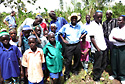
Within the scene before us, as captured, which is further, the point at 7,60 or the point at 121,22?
the point at 121,22

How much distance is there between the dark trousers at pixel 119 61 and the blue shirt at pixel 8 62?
2534mm

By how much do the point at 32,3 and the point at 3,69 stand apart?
4079 millimetres

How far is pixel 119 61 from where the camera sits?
10.1 ft

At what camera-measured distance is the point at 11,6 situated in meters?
6.08

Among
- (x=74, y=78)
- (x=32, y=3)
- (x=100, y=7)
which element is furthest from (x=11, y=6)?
(x=100, y=7)

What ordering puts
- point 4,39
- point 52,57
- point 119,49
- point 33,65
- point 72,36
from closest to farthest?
1. point 4,39
2. point 33,65
3. point 52,57
4. point 119,49
5. point 72,36

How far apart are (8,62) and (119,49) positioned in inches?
105

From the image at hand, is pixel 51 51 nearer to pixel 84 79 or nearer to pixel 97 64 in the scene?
pixel 97 64

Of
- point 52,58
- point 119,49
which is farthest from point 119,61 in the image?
point 52,58

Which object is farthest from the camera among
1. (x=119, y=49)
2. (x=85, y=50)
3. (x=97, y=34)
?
(x=85, y=50)

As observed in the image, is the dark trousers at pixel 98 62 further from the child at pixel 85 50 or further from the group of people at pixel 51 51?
the child at pixel 85 50

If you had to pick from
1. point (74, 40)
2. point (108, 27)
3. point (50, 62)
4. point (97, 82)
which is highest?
point (108, 27)

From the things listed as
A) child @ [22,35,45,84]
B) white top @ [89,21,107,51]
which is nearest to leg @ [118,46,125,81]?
white top @ [89,21,107,51]

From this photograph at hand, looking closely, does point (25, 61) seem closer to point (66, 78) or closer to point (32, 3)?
point (66, 78)
